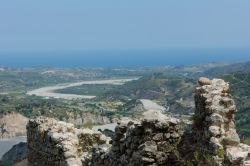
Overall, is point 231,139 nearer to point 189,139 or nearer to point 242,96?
point 189,139

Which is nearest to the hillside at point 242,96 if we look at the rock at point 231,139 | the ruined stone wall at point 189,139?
the ruined stone wall at point 189,139

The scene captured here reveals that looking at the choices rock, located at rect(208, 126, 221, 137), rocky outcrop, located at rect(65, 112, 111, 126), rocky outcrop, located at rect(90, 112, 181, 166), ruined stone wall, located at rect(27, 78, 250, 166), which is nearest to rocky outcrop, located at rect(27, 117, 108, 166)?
ruined stone wall, located at rect(27, 78, 250, 166)

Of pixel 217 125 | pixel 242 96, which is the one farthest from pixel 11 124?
pixel 217 125

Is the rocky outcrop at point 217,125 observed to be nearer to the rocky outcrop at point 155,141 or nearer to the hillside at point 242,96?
the rocky outcrop at point 155,141

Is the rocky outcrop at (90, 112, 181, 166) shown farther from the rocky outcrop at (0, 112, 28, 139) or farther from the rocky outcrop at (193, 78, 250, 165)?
the rocky outcrop at (0, 112, 28, 139)

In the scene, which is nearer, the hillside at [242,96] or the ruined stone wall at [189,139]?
the ruined stone wall at [189,139]

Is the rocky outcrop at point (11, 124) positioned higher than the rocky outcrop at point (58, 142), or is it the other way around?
the rocky outcrop at point (58, 142)

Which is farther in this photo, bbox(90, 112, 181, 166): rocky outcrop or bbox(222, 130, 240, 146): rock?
bbox(90, 112, 181, 166): rocky outcrop
